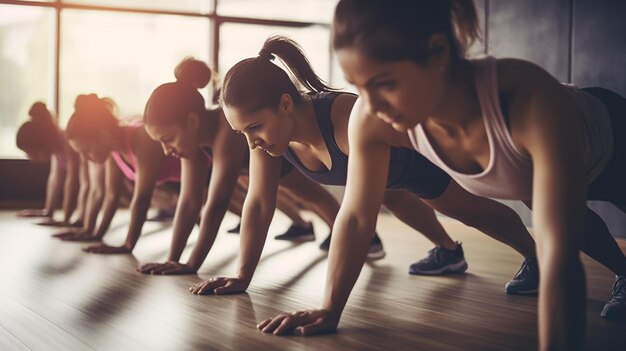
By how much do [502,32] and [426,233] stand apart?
201 cm

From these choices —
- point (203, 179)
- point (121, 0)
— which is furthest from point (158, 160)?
point (121, 0)

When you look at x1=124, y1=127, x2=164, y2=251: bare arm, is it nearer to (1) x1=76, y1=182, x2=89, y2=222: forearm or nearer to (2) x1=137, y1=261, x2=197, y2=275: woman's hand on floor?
(2) x1=137, y1=261, x2=197, y2=275: woman's hand on floor

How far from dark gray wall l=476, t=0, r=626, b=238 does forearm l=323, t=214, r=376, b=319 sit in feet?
7.49

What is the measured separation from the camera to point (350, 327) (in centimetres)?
150

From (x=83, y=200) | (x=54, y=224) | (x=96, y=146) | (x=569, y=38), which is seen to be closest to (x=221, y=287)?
(x=96, y=146)

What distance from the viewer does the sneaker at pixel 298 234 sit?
3.41 meters

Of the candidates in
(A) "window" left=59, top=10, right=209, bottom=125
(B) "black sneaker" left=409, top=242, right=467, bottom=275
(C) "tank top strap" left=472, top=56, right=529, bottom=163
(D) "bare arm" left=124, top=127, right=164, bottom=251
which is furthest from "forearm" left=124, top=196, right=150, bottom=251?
(A) "window" left=59, top=10, right=209, bottom=125

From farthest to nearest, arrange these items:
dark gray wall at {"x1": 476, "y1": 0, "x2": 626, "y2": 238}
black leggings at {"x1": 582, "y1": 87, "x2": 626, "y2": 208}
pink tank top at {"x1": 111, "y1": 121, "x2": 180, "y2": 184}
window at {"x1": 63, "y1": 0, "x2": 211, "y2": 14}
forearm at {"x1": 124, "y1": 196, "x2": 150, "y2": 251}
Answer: window at {"x1": 63, "y1": 0, "x2": 211, "y2": 14}, dark gray wall at {"x1": 476, "y1": 0, "x2": 626, "y2": 238}, pink tank top at {"x1": 111, "y1": 121, "x2": 180, "y2": 184}, forearm at {"x1": 124, "y1": 196, "x2": 150, "y2": 251}, black leggings at {"x1": 582, "y1": 87, "x2": 626, "y2": 208}

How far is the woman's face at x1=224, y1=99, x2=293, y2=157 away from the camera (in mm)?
1649

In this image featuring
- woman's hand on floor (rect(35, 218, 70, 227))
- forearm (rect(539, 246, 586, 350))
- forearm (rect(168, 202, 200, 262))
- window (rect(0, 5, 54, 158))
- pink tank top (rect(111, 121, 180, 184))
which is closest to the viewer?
forearm (rect(539, 246, 586, 350))

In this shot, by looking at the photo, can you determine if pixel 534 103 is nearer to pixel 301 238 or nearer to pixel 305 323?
pixel 305 323

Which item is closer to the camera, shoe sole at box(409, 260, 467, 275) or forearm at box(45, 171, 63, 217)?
shoe sole at box(409, 260, 467, 275)

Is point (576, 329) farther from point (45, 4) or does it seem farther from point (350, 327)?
point (45, 4)

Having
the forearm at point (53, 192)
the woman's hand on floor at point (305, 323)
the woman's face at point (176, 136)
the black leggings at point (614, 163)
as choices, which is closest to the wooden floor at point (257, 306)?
the woman's hand on floor at point (305, 323)
